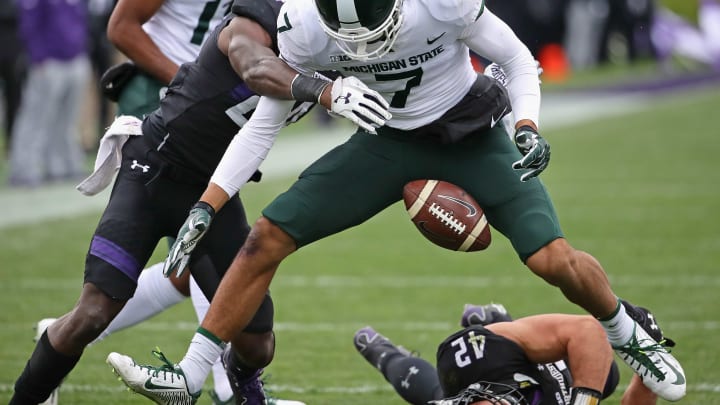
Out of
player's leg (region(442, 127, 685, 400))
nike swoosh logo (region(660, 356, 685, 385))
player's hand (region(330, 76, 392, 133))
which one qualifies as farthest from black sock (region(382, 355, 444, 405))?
player's hand (region(330, 76, 392, 133))

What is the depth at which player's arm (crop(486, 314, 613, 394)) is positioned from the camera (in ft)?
14.2

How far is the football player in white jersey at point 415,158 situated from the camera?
14.0ft

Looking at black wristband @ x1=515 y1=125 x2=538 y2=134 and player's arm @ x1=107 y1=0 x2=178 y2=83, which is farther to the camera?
player's arm @ x1=107 y1=0 x2=178 y2=83

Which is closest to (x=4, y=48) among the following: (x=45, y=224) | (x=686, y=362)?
(x=45, y=224)

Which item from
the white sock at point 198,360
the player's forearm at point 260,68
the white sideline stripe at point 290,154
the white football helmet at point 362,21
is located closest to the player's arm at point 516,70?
the white football helmet at point 362,21

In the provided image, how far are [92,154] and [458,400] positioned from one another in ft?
35.5

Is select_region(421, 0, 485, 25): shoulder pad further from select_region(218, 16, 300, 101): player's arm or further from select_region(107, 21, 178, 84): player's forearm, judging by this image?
select_region(107, 21, 178, 84): player's forearm

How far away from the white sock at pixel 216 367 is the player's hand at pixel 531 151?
4.99ft

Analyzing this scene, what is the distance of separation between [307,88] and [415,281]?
3.87 metres

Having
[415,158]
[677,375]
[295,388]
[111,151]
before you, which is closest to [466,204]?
[415,158]

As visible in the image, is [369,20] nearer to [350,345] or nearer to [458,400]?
[458,400]

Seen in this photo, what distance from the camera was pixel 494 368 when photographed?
4.41m

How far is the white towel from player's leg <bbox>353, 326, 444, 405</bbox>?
131 cm

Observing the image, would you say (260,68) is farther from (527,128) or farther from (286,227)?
(527,128)
